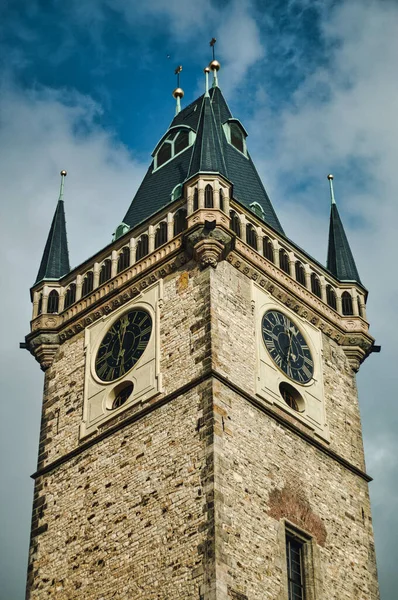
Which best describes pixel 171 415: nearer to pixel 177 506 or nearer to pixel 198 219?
pixel 177 506

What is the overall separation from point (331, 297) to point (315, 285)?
20.8 inches

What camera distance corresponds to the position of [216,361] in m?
27.0

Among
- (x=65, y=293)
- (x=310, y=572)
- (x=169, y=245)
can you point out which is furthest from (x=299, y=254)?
(x=310, y=572)

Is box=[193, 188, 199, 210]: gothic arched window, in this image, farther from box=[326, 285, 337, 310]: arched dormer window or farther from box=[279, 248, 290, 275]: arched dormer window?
box=[326, 285, 337, 310]: arched dormer window

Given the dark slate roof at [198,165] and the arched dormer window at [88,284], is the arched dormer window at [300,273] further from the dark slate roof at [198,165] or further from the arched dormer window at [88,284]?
the arched dormer window at [88,284]

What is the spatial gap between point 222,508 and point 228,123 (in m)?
13.8

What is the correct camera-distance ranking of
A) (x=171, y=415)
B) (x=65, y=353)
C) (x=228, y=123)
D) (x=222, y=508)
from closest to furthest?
1. (x=222, y=508)
2. (x=171, y=415)
3. (x=65, y=353)
4. (x=228, y=123)

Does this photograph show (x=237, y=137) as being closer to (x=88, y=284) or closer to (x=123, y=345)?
(x=88, y=284)

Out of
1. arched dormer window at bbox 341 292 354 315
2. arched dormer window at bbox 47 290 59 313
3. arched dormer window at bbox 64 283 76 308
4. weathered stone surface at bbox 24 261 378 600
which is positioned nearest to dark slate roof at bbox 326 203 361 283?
arched dormer window at bbox 341 292 354 315

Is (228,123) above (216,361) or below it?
above

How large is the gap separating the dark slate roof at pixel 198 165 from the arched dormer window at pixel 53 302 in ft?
8.43

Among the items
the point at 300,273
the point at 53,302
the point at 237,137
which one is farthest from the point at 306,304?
the point at 237,137

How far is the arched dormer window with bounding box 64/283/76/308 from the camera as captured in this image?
31.8 metres

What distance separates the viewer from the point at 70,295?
32.0m
